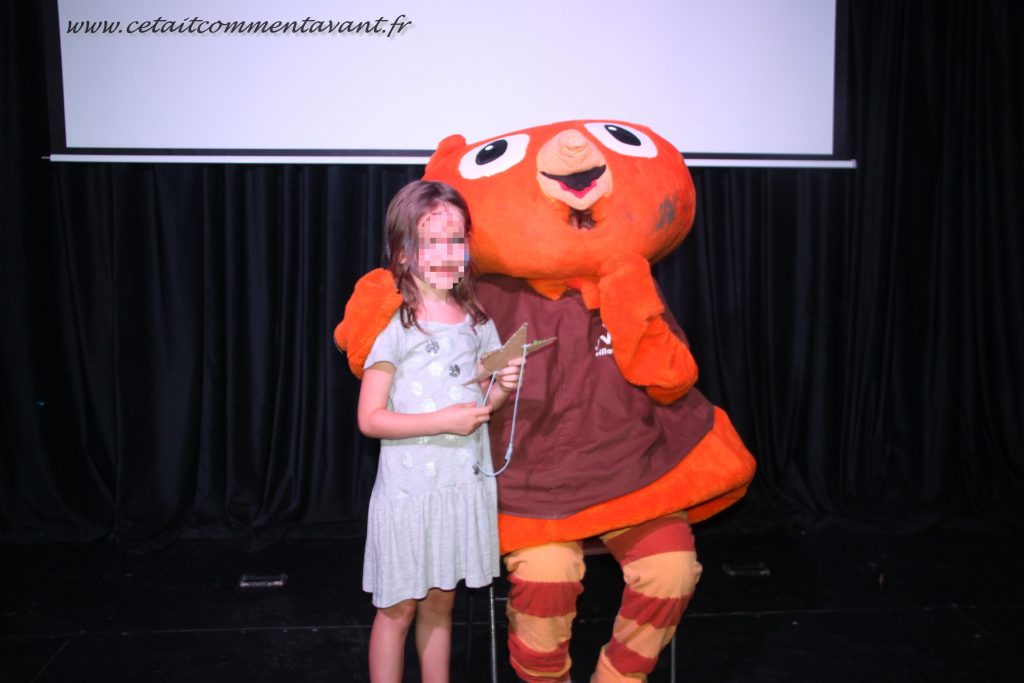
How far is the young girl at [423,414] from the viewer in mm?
1551

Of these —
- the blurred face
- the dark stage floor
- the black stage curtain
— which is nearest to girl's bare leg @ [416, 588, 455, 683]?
the dark stage floor

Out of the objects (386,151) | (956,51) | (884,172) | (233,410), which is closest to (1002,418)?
(884,172)

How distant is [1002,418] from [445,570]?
2249mm

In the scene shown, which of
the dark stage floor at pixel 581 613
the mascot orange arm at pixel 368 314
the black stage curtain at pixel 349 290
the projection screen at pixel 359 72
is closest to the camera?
the mascot orange arm at pixel 368 314

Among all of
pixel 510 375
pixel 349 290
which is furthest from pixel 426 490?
pixel 349 290

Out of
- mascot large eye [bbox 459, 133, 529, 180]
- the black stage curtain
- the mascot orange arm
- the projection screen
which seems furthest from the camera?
the black stage curtain

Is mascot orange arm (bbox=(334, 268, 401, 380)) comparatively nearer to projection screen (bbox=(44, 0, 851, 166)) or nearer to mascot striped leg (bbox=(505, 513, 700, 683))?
mascot striped leg (bbox=(505, 513, 700, 683))

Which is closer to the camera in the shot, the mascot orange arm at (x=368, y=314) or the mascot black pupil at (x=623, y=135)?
the mascot orange arm at (x=368, y=314)

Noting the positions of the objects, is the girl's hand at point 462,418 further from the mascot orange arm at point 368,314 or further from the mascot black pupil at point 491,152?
the mascot black pupil at point 491,152

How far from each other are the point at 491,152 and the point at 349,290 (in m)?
1.12

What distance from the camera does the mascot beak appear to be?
1.66m

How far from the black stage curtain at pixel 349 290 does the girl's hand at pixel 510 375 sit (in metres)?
1.31

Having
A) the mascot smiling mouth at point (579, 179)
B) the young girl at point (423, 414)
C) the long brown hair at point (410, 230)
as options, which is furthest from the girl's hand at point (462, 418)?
the mascot smiling mouth at point (579, 179)

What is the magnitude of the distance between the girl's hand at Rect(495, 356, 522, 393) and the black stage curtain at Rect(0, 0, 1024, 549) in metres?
1.31
